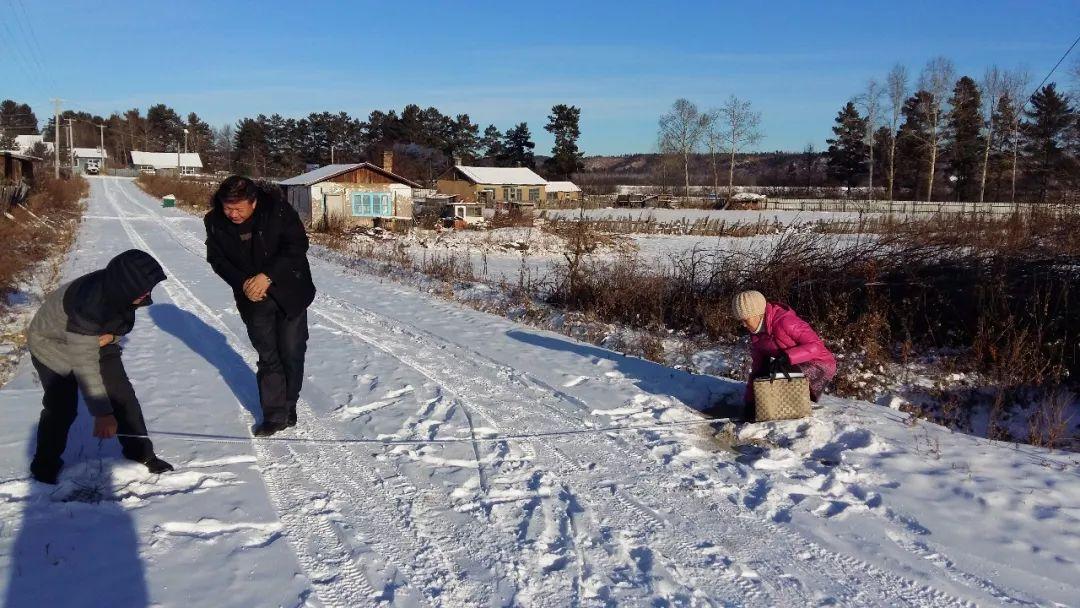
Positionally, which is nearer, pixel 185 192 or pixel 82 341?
pixel 82 341

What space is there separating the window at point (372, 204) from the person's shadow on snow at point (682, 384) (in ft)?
99.2

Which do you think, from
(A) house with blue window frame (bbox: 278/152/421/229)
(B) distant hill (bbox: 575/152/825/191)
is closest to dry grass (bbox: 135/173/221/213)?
(A) house with blue window frame (bbox: 278/152/421/229)

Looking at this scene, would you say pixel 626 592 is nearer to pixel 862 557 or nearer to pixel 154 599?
pixel 862 557

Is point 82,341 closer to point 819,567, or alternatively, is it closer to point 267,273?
point 267,273

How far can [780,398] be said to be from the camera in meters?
5.48

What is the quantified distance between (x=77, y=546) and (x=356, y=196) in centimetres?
3445

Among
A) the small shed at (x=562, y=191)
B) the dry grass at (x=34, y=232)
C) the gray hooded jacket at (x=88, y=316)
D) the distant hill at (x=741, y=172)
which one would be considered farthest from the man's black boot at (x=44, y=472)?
the distant hill at (x=741, y=172)

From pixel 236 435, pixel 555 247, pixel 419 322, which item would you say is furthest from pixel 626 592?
pixel 555 247

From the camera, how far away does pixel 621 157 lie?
510ft

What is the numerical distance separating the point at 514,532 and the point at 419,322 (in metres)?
6.39

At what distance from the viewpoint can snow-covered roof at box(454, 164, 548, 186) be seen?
6900 centimetres

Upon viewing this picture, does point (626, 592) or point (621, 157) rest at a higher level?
point (621, 157)

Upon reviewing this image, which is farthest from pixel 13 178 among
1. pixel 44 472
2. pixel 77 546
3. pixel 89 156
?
pixel 89 156

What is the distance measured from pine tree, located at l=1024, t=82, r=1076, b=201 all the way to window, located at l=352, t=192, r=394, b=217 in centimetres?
4410
